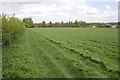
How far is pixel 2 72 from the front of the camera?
8242 millimetres

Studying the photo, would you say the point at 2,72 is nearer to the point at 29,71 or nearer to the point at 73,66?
the point at 29,71

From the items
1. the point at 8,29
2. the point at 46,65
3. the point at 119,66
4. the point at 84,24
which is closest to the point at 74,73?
the point at 46,65

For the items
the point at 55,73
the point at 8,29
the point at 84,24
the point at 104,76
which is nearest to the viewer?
the point at 104,76

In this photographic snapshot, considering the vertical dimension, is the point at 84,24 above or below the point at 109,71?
above

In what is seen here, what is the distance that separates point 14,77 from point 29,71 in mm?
952

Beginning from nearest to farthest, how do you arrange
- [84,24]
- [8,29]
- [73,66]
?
[73,66] < [8,29] < [84,24]

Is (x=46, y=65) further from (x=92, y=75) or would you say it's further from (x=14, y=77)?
(x=92, y=75)

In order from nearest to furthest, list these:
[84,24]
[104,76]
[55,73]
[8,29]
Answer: [104,76]
[55,73]
[8,29]
[84,24]

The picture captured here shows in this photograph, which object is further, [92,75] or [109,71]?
[109,71]

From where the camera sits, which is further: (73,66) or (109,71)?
(73,66)

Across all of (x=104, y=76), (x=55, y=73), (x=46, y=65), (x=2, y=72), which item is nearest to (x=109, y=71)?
(x=104, y=76)

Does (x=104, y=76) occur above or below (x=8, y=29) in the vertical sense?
below

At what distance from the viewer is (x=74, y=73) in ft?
26.0

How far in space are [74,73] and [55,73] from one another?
0.92 m
